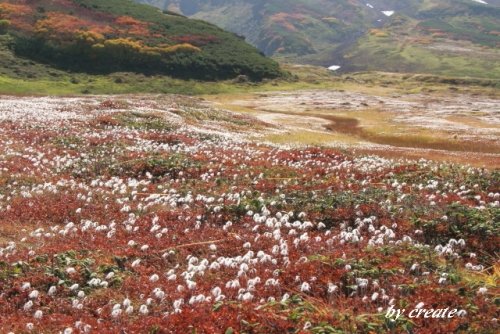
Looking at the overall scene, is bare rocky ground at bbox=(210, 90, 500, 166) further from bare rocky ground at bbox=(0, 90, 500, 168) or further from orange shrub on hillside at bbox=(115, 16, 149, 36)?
orange shrub on hillside at bbox=(115, 16, 149, 36)

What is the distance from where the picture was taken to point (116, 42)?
5566 inches

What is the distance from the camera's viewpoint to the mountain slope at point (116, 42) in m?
137

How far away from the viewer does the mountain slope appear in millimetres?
137000

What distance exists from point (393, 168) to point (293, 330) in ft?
47.6

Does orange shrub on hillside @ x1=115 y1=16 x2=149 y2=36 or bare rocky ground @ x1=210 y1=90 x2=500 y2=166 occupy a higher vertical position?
orange shrub on hillside @ x1=115 y1=16 x2=149 y2=36

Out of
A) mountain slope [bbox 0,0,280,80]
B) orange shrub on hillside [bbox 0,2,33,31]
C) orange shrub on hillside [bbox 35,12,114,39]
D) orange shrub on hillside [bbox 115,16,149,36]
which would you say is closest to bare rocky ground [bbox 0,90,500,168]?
mountain slope [bbox 0,0,280,80]

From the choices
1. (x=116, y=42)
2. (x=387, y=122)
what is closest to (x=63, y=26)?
(x=116, y=42)

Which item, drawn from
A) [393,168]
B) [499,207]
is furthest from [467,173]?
[499,207]

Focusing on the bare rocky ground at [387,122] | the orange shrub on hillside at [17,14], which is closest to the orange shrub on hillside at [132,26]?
the orange shrub on hillside at [17,14]

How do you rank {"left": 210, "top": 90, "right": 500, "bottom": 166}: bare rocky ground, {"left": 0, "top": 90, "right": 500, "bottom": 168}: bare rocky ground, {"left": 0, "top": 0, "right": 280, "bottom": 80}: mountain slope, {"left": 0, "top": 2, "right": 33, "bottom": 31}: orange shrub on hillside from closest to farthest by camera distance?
{"left": 0, "top": 90, "right": 500, "bottom": 168}: bare rocky ground, {"left": 210, "top": 90, "right": 500, "bottom": 166}: bare rocky ground, {"left": 0, "top": 0, "right": 280, "bottom": 80}: mountain slope, {"left": 0, "top": 2, "right": 33, "bottom": 31}: orange shrub on hillside

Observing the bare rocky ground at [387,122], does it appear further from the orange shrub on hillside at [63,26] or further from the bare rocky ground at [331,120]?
the orange shrub on hillside at [63,26]

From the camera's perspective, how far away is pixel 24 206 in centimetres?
1501

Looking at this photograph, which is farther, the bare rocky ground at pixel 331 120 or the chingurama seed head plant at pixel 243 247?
the bare rocky ground at pixel 331 120

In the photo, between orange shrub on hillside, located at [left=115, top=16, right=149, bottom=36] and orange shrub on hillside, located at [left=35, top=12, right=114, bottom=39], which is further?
orange shrub on hillside, located at [left=115, top=16, right=149, bottom=36]
